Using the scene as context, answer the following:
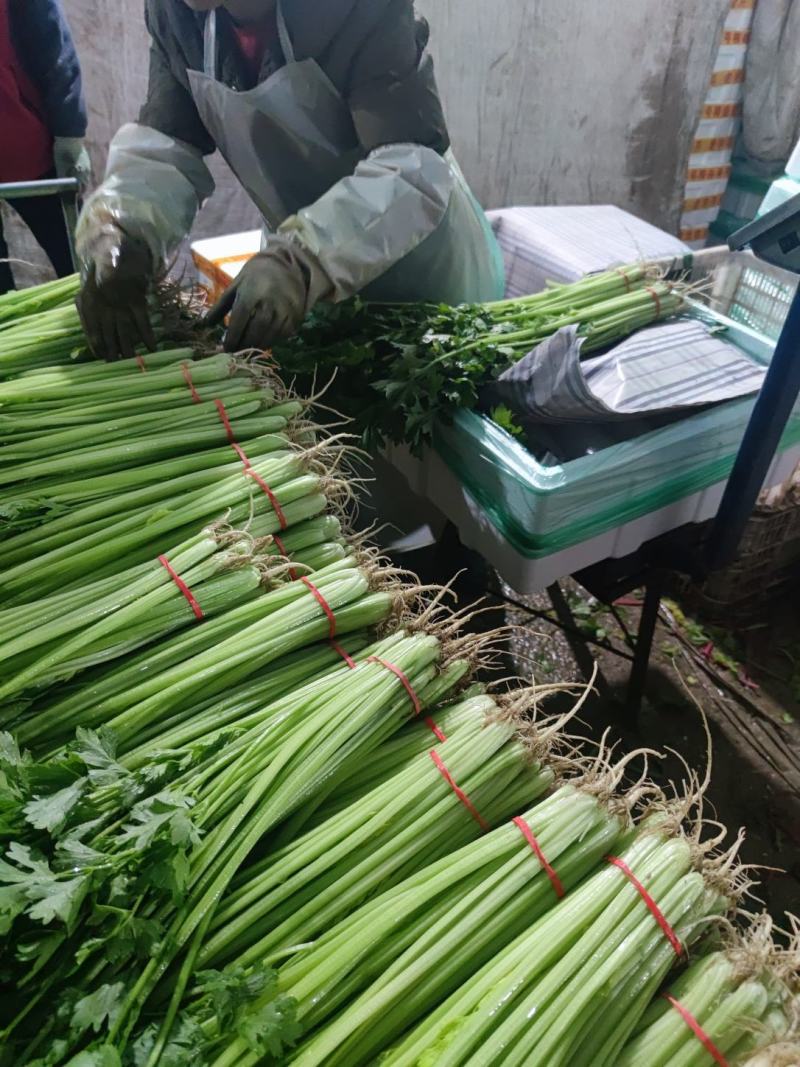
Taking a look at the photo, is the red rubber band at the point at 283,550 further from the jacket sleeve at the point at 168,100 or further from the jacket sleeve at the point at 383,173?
the jacket sleeve at the point at 168,100

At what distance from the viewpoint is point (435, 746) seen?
1.47m

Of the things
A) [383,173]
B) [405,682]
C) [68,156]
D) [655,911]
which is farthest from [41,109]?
[655,911]

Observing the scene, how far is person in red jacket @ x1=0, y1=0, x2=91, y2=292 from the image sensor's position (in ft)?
12.7

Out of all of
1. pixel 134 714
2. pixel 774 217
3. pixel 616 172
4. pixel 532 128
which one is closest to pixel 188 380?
pixel 134 714

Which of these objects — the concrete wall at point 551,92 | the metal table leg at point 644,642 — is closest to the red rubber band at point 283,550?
the metal table leg at point 644,642

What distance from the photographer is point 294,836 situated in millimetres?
1390

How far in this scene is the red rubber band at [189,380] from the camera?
6.75 ft

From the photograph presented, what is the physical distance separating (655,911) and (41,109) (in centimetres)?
487

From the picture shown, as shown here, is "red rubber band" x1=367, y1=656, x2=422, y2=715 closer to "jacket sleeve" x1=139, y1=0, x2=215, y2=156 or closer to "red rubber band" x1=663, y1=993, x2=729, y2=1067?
"red rubber band" x1=663, y1=993, x2=729, y2=1067

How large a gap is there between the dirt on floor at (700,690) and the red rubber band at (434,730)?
1565 mm

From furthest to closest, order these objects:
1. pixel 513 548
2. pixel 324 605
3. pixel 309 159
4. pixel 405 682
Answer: pixel 309 159
pixel 513 548
pixel 324 605
pixel 405 682

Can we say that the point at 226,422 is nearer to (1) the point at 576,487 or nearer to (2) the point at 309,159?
(1) the point at 576,487

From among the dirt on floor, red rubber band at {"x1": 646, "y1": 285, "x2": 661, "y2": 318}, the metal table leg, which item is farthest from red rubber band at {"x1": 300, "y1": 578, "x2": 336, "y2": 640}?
red rubber band at {"x1": 646, "y1": 285, "x2": 661, "y2": 318}

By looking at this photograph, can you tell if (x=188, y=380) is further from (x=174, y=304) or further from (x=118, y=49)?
(x=118, y=49)
